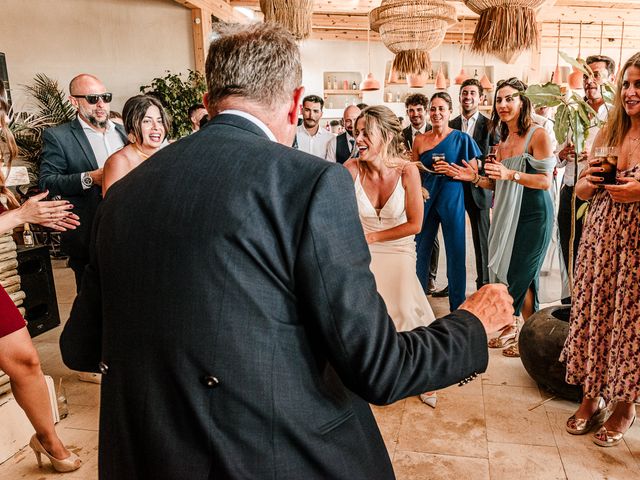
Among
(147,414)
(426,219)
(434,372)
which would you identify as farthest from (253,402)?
(426,219)

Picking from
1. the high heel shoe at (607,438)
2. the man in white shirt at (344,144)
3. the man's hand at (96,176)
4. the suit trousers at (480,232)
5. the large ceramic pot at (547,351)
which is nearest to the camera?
the high heel shoe at (607,438)

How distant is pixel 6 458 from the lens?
7.63 feet

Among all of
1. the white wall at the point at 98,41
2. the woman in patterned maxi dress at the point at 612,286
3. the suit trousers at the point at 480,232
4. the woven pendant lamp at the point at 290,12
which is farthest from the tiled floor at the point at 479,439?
the white wall at the point at 98,41

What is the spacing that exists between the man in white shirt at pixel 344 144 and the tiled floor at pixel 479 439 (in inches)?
106

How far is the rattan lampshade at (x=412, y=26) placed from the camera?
3.17m

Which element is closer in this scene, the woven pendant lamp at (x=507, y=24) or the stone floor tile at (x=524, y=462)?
the stone floor tile at (x=524, y=462)

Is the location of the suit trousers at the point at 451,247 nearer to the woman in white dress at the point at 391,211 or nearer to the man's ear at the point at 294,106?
the woman in white dress at the point at 391,211

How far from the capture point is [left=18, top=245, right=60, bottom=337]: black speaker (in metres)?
3.62

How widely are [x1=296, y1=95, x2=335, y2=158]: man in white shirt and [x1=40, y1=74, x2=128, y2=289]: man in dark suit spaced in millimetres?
2573

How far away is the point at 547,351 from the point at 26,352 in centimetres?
242

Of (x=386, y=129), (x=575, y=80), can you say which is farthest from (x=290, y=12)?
(x=575, y=80)

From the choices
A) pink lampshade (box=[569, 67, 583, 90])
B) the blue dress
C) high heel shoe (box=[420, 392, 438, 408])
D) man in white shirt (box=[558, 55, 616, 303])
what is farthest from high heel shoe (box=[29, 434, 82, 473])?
pink lampshade (box=[569, 67, 583, 90])

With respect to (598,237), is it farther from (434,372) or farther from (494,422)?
(434,372)

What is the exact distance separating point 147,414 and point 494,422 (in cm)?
217
